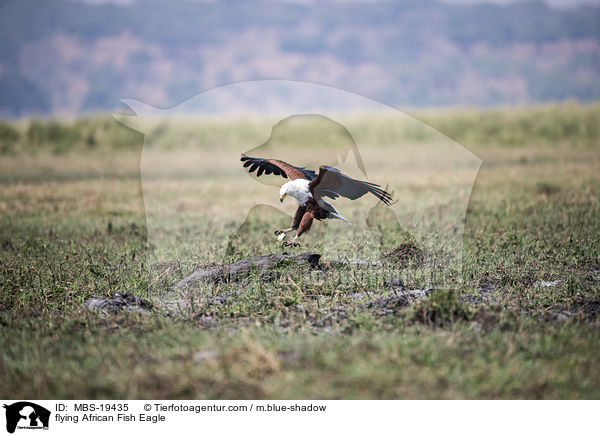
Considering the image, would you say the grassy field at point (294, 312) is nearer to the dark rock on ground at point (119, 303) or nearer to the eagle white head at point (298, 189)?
the dark rock on ground at point (119, 303)

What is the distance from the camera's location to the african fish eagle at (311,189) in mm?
5926

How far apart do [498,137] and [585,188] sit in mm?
15034

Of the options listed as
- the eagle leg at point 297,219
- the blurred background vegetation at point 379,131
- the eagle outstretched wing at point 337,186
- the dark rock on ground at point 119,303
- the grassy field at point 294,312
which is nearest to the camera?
the grassy field at point 294,312

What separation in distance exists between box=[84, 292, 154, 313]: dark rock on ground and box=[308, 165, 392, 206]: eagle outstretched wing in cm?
209

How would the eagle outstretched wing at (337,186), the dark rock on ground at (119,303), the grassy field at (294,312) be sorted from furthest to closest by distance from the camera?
the dark rock on ground at (119,303) < the eagle outstretched wing at (337,186) < the grassy field at (294,312)

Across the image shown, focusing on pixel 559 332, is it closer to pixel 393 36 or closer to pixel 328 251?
pixel 328 251

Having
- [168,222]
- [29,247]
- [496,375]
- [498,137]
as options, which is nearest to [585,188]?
[168,222]

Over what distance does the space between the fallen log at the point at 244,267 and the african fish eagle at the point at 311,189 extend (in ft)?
2.27

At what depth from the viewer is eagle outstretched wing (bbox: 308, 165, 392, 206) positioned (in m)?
5.82

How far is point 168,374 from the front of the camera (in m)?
4.33
